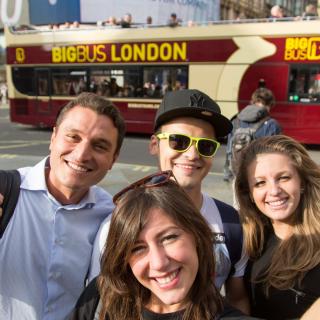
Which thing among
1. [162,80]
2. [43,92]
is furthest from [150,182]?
[43,92]

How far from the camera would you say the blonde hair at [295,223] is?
1805mm

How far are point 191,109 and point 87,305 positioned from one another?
93cm

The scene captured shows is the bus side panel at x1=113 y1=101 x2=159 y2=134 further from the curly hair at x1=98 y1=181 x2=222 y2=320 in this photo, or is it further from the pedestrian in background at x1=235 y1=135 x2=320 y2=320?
the curly hair at x1=98 y1=181 x2=222 y2=320

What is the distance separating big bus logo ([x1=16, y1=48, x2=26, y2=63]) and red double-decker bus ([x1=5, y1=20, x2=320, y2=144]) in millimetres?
34

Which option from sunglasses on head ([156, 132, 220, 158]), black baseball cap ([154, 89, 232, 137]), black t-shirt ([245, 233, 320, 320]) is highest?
black baseball cap ([154, 89, 232, 137])

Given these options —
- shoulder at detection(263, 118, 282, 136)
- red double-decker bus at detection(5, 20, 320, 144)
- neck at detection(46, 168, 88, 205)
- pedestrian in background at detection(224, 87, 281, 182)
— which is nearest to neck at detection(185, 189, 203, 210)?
neck at detection(46, 168, 88, 205)

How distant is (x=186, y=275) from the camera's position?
56.2 inches

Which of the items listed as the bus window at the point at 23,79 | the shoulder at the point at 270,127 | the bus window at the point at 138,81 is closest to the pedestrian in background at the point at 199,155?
the shoulder at the point at 270,127

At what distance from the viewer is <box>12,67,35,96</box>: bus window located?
1466 cm

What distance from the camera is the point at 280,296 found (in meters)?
1.80

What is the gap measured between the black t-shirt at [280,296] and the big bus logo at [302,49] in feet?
32.8

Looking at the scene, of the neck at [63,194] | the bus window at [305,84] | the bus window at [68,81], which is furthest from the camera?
the bus window at [68,81]

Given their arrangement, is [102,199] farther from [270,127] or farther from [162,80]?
[162,80]

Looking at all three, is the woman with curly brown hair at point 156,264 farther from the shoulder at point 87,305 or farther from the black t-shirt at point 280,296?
the black t-shirt at point 280,296
